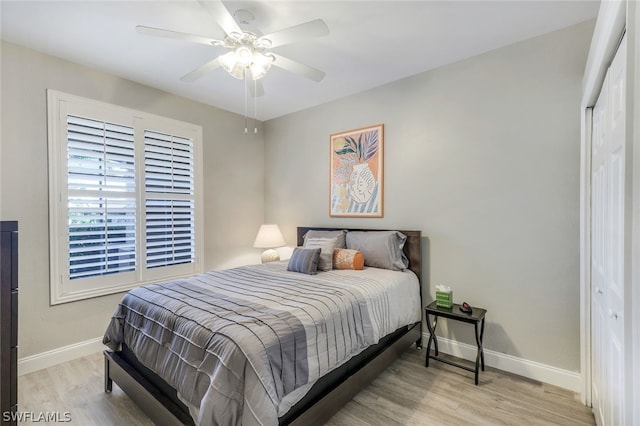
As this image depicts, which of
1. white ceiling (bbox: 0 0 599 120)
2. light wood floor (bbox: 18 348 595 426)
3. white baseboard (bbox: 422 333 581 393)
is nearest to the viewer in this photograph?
light wood floor (bbox: 18 348 595 426)

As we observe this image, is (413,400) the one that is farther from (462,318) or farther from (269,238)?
(269,238)

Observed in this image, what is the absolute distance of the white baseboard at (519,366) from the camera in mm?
2160

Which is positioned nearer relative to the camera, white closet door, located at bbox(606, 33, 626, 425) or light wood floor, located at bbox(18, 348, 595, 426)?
white closet door, located at bbox(606, 33, 626, 425)

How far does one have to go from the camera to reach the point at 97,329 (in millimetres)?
2854

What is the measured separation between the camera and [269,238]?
3.93m

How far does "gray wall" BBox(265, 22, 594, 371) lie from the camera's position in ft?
7.19

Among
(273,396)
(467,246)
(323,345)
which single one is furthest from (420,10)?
(273,396)

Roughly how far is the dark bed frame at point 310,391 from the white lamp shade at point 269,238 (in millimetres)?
2024

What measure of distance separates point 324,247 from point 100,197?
235cm

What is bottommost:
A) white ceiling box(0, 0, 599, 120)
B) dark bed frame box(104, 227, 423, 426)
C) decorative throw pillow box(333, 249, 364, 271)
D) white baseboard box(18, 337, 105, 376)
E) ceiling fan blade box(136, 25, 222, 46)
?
white baseboard box(18, 337, 105, 376)

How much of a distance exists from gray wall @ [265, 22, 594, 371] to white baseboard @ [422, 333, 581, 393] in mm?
53

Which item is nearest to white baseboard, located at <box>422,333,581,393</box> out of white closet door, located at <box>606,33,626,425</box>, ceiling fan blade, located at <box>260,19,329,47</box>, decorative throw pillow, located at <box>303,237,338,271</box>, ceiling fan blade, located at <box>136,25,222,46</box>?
white closet door, located at <box>606,33,626,425</box>

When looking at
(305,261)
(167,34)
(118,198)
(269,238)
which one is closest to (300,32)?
(167,34)

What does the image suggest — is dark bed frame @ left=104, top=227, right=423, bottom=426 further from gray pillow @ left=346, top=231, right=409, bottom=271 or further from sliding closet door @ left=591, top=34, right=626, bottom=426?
sliding closet door @ left=591, top=34, right=626, bottom=426
